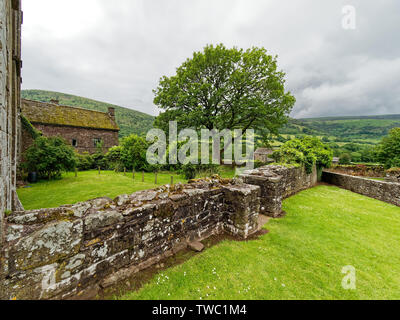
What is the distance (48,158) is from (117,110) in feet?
199

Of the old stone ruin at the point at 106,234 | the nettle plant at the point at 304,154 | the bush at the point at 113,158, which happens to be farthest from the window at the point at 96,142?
the old stone ruin at the point at 106,234

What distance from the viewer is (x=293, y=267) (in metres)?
2.96

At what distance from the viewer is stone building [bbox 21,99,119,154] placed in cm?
2109

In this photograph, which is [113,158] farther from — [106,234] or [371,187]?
[371,187]

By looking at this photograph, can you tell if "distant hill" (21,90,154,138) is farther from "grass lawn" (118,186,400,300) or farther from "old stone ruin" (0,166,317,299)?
"grass lawn" (118,186,400,300)

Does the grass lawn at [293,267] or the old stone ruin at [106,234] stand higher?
the old stone ruin at [106,234]

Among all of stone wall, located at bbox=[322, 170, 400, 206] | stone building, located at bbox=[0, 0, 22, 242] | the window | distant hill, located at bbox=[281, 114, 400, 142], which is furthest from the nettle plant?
distant hill, located at bbox=[281, 114, 400, 142]

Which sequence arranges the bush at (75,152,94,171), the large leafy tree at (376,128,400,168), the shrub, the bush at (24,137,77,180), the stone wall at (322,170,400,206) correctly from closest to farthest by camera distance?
the stone wall at (322,170,400,206) → the bush at (24,137,77,180) → the shrub → the bush at (75,152,94,171) → the large leafy tree at (376,128,400,168)

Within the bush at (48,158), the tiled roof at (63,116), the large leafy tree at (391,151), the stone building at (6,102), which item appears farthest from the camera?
the large leafy tree at (391,151)

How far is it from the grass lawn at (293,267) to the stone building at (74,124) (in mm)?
25303

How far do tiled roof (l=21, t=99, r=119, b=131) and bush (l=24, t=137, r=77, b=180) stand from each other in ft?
44.5

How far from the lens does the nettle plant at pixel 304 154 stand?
28.9 feet

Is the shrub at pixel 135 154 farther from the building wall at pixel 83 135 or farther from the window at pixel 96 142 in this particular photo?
the building wall at pixel 83 135
